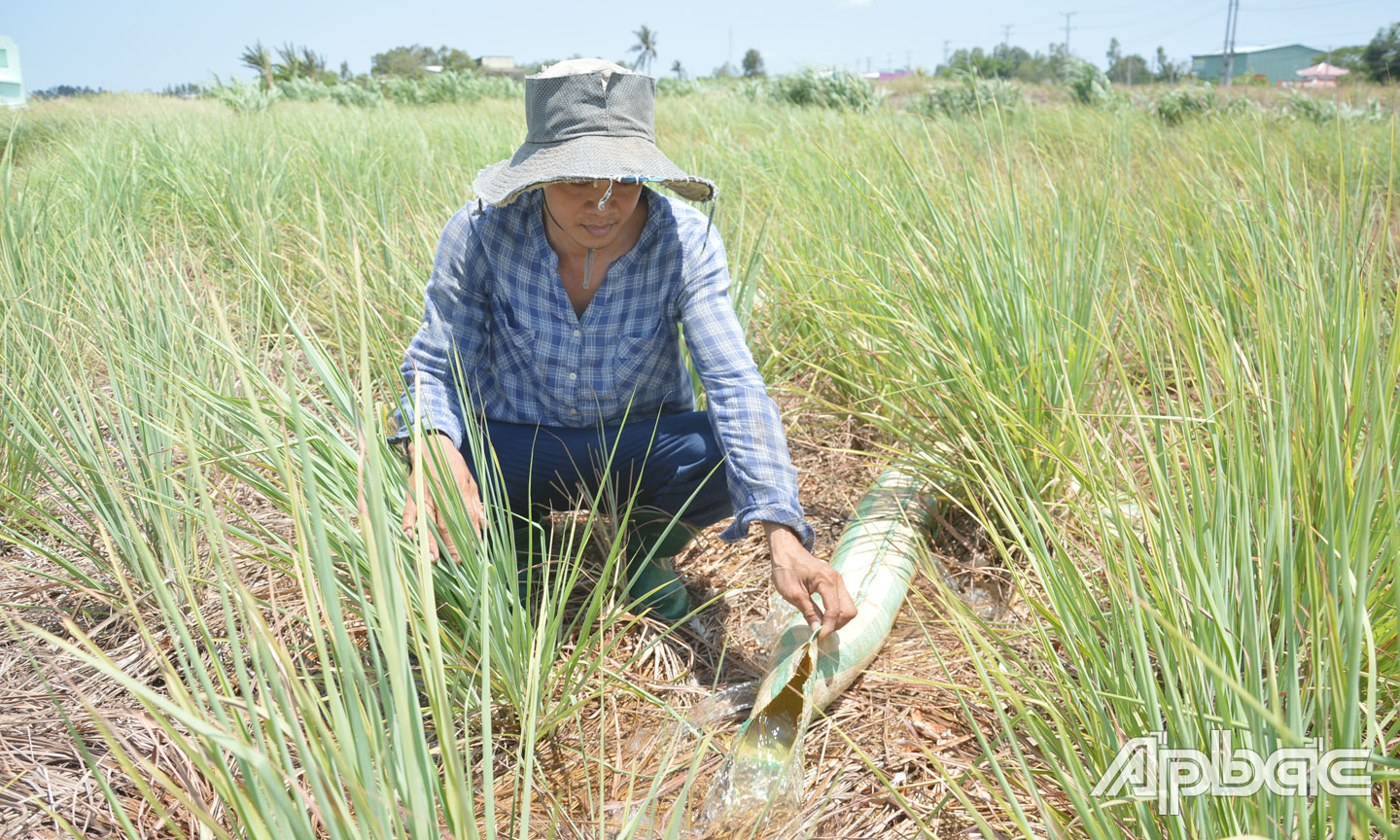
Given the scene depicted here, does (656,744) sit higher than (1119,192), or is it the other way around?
Answer: (1119,192)

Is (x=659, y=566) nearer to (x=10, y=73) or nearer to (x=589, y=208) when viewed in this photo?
(x=589, y=208)

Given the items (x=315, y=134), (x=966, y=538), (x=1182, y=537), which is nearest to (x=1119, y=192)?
(x=966, y=538)

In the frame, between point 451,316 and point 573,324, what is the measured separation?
227 mm

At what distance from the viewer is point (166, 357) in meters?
1.68

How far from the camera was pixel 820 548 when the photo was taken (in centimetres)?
187

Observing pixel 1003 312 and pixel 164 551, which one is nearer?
pixel 164 551

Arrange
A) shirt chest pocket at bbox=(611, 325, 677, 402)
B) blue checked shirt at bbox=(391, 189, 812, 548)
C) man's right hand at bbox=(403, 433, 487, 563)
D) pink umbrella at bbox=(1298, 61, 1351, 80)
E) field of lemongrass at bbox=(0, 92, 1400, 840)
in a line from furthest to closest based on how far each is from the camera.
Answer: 1. pink umbrella at bbox=(1298, 61, 1351, 80)
2. shirt chest pocket at bbox=(611, 325, 677, 402)
3. blue checked shirt at bbox=(391, 189, 812, 548)
4. man's right hand at bbox=(403, 433, 487, 563)
5. field of lemongrass at bbox=(0, 92, 1400, 840)

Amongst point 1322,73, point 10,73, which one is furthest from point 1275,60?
point 10,73

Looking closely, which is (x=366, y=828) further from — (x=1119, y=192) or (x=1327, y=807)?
(x=1119, y=192)

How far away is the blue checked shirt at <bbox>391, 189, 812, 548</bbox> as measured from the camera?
59.6 inches

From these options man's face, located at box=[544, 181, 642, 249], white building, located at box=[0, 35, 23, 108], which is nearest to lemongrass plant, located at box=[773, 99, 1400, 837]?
man's face, located at box=[544, 181, 642, 249]

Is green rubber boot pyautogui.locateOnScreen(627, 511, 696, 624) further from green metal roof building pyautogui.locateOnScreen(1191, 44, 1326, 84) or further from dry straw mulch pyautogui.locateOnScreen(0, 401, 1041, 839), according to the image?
green metal roof building pyautogui.locateOnScreen(1191, 44, 1326, 84)

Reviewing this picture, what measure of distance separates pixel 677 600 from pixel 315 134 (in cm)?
407

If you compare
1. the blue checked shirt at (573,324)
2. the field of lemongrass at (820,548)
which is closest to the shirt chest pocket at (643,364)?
the blue checked shirt at (573,324)
